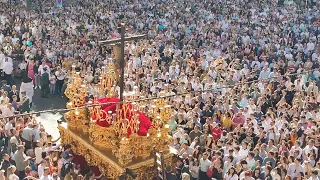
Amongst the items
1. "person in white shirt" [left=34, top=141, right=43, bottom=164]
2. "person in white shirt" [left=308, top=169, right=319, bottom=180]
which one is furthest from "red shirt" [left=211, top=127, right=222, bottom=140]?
"person in white shirt" [left=34, top=141, right=43, bottom=164]

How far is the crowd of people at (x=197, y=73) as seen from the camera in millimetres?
11859

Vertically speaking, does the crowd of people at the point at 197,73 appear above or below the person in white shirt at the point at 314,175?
above

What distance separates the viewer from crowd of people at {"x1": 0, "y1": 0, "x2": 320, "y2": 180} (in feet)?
38.9

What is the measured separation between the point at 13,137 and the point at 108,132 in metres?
2.82

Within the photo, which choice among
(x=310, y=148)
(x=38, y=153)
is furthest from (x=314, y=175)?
(x=38, y=153)

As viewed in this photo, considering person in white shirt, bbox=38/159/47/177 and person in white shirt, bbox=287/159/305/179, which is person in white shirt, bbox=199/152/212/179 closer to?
person in white shirt, bbox=287/159/305/179

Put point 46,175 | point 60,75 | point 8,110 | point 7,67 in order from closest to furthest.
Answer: point 46,175 < point 8,110 < point 60,75 < point 7,67

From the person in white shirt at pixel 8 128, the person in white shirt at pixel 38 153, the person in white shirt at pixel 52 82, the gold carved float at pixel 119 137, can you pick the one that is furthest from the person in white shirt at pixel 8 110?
the person in white shirt at pixel 52 82

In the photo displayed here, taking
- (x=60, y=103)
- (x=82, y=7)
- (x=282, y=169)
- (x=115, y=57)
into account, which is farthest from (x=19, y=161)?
(x=82, y=7)

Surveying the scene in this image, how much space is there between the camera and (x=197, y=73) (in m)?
19.2

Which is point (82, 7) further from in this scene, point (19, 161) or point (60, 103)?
point (19, 161)

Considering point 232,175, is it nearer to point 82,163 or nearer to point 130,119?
point 130,119

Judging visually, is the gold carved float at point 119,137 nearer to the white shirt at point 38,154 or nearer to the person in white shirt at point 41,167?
the white shirt at point 38,154

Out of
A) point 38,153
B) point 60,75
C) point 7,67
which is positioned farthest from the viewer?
point 7,67
